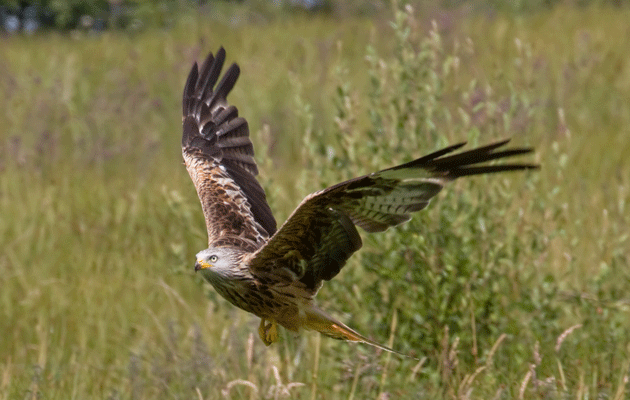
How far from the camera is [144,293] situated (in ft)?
16.0

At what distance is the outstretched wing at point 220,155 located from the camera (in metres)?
3.81

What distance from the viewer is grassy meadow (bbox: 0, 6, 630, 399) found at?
3623 mm

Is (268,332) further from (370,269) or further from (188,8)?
(188,8)

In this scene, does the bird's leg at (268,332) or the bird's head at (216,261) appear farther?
the bird's leg at (268,332)

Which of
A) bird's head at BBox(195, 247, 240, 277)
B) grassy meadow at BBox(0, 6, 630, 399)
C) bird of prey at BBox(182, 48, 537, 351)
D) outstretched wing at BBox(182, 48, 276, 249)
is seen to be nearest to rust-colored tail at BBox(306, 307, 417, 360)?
bird of prey at BBox(182, 48, 537, 351)

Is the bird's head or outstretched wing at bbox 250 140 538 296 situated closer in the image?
outstretched wing at bbox 250 140 538 296

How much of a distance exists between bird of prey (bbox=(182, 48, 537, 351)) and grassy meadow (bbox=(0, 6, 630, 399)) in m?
0.19

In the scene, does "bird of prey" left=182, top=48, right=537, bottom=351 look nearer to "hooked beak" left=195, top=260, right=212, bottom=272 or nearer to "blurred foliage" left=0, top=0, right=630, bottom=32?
"hooked beak" left=195, top=260, right=212, bottom=272

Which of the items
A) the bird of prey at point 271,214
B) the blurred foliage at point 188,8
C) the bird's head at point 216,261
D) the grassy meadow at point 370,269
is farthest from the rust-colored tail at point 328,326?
the blurred foliage at point 188,8

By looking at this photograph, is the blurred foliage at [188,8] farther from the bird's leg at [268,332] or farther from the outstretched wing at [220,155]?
the bird's leg at [268,332]

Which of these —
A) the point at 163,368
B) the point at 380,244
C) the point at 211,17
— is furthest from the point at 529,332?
the point at 211,17

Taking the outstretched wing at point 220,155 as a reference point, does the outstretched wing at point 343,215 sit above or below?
below

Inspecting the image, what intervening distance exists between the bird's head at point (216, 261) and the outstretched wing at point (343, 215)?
8 cm

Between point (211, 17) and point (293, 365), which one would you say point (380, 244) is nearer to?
point (293, 365)
